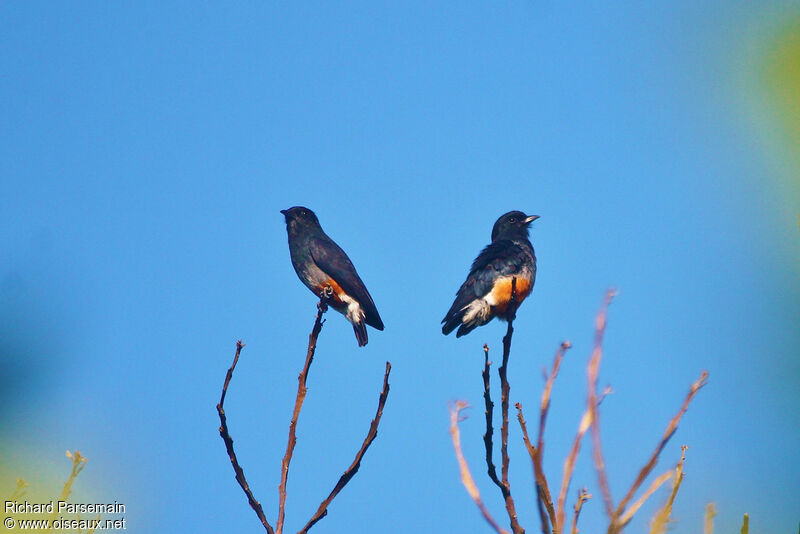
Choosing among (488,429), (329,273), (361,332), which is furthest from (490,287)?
(488,429)

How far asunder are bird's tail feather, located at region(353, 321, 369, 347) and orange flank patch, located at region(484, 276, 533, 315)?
1.24 metres

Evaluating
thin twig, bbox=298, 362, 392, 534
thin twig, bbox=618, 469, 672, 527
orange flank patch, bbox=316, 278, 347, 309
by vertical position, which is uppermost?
orange flank patch, bbox=316, 278, 347, 309

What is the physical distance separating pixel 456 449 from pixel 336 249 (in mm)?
6644

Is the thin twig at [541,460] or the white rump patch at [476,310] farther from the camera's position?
the white rump patch at [476,310]

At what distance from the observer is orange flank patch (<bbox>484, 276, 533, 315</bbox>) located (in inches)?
260

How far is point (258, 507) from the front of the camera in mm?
2396

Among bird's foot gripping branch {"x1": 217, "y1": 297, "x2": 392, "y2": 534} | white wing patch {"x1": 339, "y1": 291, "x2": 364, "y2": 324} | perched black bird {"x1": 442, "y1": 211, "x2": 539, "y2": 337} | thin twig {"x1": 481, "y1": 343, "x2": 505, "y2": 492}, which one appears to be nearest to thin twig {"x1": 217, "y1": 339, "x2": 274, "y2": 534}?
bird's foot gripping branch {"x1": 217, "y1": 297, "x2": 392, "y2": 534}

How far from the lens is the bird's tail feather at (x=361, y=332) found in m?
7.20

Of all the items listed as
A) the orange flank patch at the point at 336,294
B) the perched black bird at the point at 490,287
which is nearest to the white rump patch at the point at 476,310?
the perched black bird at the point at 490,287

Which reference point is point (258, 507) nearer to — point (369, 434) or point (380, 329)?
point (369, 434)

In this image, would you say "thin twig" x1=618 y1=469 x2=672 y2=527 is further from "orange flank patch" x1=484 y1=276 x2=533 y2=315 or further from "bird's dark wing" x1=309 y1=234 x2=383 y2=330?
"bird's dark wing" x1=309 y1=234 x2=383 y2=330

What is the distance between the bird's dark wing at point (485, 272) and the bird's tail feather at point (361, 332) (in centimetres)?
87

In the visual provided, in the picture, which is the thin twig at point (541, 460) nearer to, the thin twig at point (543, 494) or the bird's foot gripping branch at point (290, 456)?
the thin twig at point (543, 494)

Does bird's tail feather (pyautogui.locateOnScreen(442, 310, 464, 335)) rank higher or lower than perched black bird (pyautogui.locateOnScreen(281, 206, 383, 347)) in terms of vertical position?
lower
